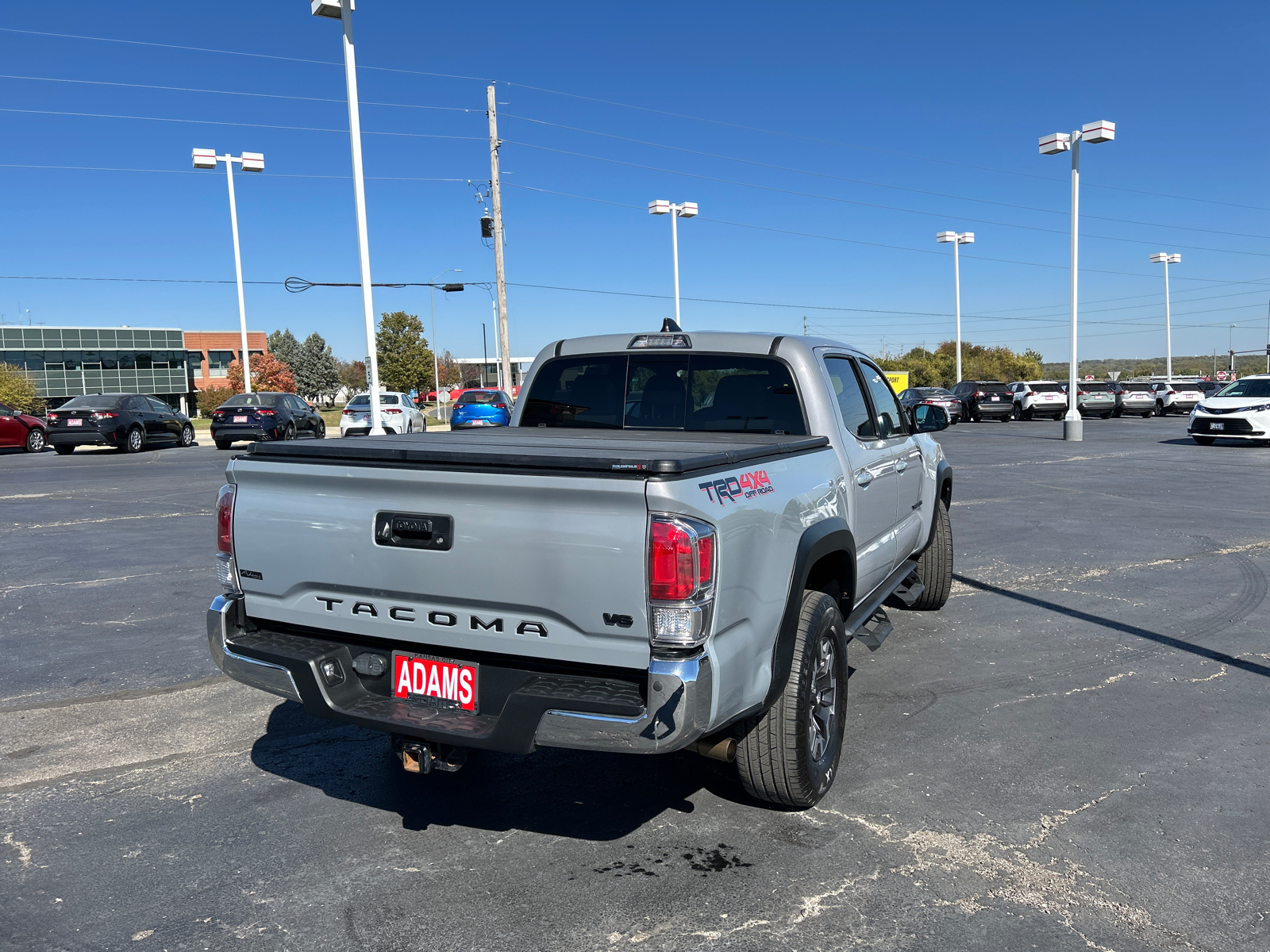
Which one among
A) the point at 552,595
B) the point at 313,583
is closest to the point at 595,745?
the point at 552,595

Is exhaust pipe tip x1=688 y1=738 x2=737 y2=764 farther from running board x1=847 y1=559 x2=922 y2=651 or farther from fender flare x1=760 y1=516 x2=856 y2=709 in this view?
running board x1=847 y1=559 x2=922 y2=651

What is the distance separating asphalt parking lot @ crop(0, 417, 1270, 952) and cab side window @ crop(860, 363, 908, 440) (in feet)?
4.56

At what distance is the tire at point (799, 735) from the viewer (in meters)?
3.45

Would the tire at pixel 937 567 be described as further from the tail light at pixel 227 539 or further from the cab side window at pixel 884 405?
the tail light at pixel 227 539

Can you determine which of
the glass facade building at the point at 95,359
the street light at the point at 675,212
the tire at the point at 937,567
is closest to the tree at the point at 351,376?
the glass facade building at the point at 95,359

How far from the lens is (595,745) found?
9.39 ft

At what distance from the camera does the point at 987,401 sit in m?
37.9

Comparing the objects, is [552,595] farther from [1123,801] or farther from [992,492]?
[992,492]

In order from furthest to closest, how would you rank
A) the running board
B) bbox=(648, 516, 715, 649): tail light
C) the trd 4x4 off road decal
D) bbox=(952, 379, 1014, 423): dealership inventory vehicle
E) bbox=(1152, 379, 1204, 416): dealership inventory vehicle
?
bbox=(1152, 379, 1204, 416): dealership inventory vehicle < bbox=(952, 379, 1014, 423): dealership inventory vehicle < the running board < the trd 4x4 off road decal < bbox=(648, 516, 715, 649): tail light

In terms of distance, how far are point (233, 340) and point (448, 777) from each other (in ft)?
343

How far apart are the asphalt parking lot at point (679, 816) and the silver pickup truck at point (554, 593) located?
29 cm

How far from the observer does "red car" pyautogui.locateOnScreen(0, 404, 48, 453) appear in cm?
2462

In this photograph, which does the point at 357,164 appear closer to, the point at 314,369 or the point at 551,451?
the point at 551,451

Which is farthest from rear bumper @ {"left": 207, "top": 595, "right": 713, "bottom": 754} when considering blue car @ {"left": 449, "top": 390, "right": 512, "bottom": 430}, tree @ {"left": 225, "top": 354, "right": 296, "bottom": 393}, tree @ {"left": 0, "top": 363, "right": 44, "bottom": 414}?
tree @ {"left": 225, "top": 354, "right": 296, "bottom": 393}
